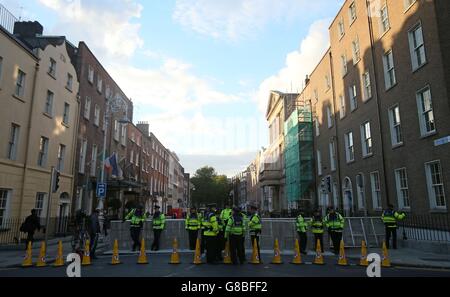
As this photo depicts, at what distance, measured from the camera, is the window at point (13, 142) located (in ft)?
62.1

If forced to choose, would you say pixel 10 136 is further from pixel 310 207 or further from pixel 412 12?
pixel 310 207

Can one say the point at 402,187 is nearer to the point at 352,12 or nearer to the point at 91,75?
the point at 352,12

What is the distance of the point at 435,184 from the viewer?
16484mm

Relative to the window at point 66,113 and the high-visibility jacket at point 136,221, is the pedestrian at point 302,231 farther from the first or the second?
the window at point 66,113

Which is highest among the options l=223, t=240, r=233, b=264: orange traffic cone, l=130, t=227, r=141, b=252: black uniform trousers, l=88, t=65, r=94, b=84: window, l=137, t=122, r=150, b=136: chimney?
l=137, t=122, r=150, b=136: chimney

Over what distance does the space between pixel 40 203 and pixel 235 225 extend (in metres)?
14.9

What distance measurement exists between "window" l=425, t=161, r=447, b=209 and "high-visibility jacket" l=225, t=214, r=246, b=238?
9733 millimetres

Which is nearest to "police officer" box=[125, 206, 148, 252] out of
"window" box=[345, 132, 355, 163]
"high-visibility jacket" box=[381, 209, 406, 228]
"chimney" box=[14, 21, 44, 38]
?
"high-visibility jacket" box=[381, 209, 406, 228]

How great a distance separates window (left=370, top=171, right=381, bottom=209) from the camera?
21.8 m

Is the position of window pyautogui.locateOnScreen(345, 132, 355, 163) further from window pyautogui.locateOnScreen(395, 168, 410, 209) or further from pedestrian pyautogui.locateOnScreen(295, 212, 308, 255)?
pedestrian pyautogui.locateOnScreen(295, 212, 308, 255)

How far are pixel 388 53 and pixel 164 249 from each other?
15858 millimetres

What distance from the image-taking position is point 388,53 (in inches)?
804

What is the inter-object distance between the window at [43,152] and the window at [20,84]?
313 centimetres
